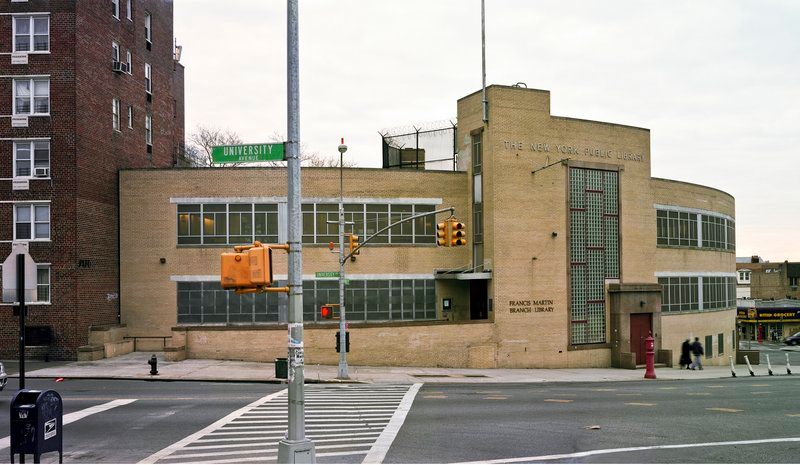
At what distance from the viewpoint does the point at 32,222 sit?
116 ft

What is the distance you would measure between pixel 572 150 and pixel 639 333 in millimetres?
11820

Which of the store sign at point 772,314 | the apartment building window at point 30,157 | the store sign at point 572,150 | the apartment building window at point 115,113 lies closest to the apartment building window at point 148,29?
the apartment building window at point 115,113

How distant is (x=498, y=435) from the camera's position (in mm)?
16375

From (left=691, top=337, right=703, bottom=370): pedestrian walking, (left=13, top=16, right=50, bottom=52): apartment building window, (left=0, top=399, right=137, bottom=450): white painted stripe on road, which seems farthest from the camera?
(left=691, top=337, right=703, bottom=370): pedestrian walking

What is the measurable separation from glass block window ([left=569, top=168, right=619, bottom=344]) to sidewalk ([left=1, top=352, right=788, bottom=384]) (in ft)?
12.6

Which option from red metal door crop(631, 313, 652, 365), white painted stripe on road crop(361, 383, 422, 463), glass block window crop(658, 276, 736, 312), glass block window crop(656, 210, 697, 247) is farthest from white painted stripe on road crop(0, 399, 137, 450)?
glass block window crop(656, 210, 697, 247)

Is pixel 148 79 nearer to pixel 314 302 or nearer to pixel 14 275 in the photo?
pixel 314 302

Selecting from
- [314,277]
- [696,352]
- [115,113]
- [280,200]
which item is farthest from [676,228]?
[115,113]

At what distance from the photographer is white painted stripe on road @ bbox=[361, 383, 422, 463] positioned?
14.3 metres

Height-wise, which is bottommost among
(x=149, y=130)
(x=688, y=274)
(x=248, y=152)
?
(x=688, y=274)

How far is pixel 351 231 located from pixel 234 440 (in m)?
23.4

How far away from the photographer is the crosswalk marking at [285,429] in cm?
1463

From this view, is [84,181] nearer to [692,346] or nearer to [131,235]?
[131,235]

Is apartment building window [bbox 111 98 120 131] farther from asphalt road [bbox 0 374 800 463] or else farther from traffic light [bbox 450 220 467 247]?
traffic light [bbox 450 220 467 247]
